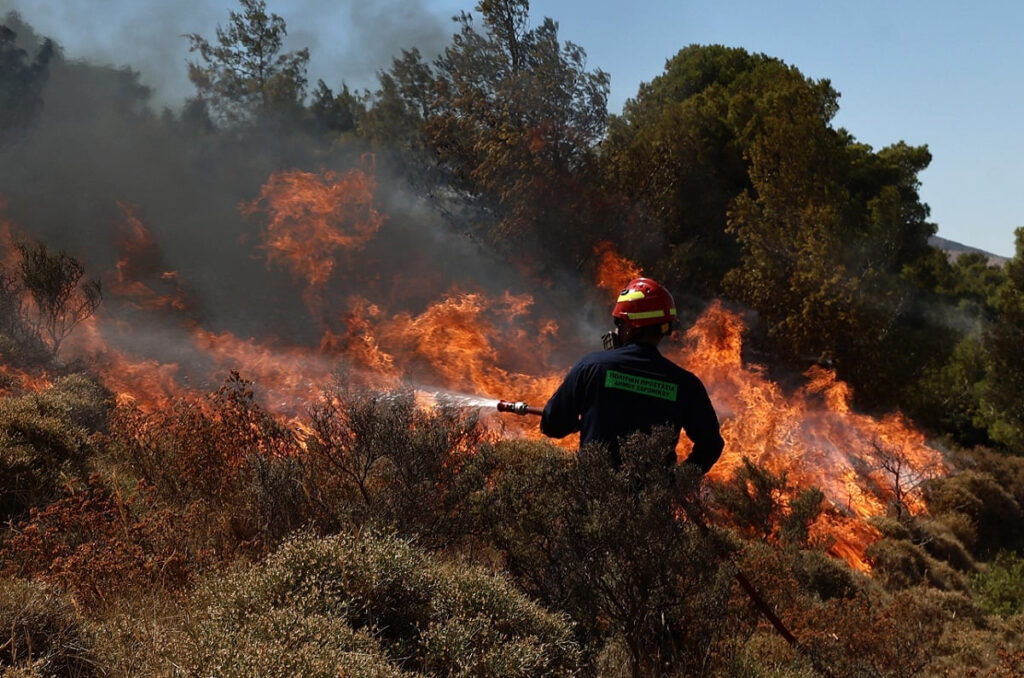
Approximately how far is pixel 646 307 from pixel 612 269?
52.3 feet

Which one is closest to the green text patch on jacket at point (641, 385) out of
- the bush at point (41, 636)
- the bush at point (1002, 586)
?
the bush at point (41, 636)

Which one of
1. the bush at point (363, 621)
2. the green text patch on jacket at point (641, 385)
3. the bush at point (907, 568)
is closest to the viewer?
the bush at point (363, 621)

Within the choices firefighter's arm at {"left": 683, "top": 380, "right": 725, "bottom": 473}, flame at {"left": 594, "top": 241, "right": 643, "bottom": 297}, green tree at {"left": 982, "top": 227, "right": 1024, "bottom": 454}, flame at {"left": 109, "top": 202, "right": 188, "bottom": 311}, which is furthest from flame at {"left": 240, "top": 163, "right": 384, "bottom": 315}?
firefighter's arm at {"left": 683, "top": 380, "right": 725, "bottom": 473}

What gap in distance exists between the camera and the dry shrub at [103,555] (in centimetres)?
460

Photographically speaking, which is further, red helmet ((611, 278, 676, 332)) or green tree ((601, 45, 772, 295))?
green tree ((601, 45, 772, 295))

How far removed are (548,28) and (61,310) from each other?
13380 mm

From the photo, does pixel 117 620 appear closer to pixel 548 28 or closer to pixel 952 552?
pixel 952 552

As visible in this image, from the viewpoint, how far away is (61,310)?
1560cm

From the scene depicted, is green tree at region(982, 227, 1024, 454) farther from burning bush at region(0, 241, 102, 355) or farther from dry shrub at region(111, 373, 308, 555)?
burning bush at region(0, 241, 102, 355)

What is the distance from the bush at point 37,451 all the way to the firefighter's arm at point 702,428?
4.69m

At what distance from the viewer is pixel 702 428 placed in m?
4.59

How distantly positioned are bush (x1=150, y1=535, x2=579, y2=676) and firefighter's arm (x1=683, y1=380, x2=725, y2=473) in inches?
44.6

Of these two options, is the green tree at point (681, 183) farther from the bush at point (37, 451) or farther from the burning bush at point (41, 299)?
the bush at point (37, 451)

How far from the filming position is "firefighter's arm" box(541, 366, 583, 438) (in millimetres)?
4609
